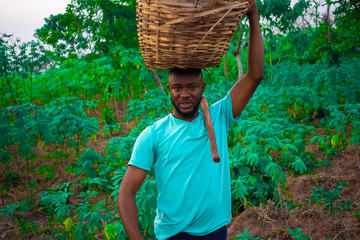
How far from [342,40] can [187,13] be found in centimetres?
552

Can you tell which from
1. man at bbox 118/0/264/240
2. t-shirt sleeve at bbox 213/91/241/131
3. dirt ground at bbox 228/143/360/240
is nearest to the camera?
man at bbox 118/0/264/240

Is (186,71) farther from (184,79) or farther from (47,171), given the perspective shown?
(47,171)

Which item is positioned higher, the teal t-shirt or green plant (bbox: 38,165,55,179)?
the teal t-shirt

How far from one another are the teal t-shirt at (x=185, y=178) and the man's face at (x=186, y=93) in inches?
2.4

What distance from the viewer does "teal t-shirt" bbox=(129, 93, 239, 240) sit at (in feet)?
4.35

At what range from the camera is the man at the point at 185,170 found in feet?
4.34

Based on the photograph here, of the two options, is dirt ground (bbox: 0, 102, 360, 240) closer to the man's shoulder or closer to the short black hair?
the man's shoulder

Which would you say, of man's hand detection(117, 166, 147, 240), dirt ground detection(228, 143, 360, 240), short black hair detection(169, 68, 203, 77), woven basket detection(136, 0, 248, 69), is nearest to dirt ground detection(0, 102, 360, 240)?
dirt ground detection(228, 143, 360, 240)

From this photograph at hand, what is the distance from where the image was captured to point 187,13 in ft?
3.59

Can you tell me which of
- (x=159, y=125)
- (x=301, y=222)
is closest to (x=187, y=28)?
(x=159, y=125)

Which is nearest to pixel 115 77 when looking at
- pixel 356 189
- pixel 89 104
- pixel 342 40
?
pixel 89 104

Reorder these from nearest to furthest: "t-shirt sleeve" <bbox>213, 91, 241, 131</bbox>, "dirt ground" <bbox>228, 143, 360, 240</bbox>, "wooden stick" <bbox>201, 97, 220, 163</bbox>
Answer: "wooden stick" <bbox>201, 97, 220, 163</bbox> → "t-shirt sleeve" <bbox>213, 91, 241, 131</bbox> → "dirt ground" <bbox>228, 143, 360, 240</bbox>

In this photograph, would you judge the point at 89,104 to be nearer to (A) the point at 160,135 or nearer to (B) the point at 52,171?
(B) the point at 52,171

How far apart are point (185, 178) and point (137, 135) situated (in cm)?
205
